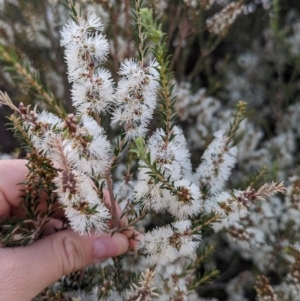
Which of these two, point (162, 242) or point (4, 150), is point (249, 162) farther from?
point (4, 150)

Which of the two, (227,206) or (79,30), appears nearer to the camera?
(79,30)

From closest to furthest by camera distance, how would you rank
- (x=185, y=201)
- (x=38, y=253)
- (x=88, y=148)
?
1. (x=88, y=148)
2. (x=185, y=201)
3. (x=38, y=253)

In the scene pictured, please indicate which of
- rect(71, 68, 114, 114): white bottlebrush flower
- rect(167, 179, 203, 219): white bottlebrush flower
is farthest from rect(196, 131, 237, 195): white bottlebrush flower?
rect(71, 68, 114, 114): white bottlebrush flower

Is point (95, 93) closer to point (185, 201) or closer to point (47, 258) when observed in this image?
point (185, 201)

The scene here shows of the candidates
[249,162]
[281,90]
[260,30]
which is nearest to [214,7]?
[260,30]

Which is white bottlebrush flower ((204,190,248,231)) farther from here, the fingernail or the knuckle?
the knuckle

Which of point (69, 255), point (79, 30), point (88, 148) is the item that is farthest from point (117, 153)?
point (69, 255)

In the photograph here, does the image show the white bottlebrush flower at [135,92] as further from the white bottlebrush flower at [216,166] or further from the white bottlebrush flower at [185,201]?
the white bottlebrush flower at [216,166]

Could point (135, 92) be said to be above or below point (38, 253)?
above
